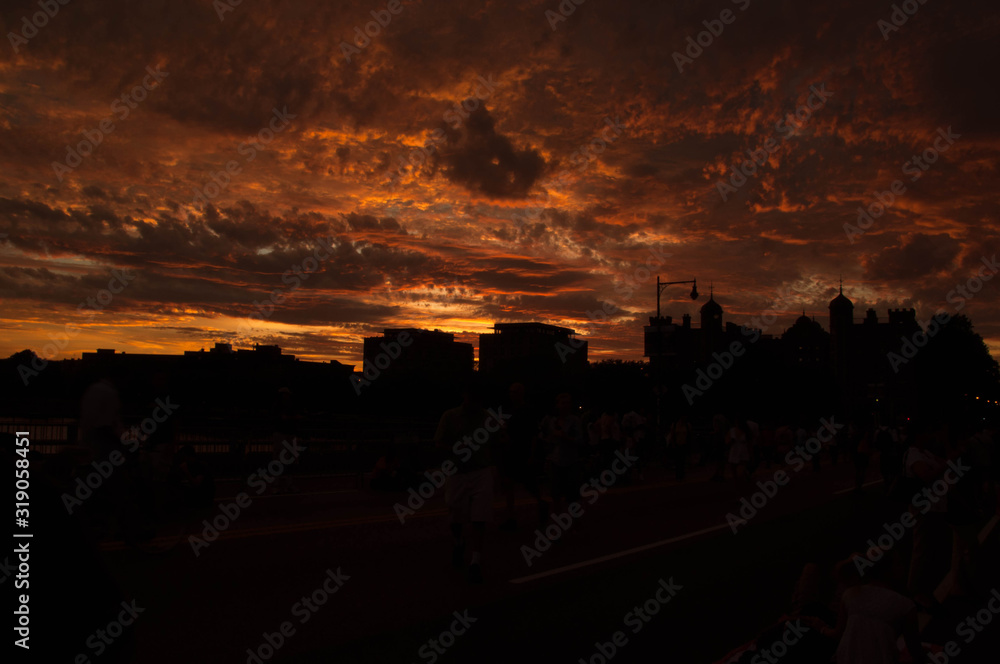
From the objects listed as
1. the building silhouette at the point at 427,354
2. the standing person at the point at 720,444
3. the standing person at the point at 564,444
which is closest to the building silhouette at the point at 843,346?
the building silhouette at the point at 427,354

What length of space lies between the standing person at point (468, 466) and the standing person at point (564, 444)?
153 inches

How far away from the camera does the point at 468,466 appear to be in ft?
27.9

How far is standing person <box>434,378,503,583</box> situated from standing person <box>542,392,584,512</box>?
389 centimetres

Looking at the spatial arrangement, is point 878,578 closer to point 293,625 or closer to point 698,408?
point 293,625

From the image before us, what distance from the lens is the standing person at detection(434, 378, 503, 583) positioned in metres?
8.39

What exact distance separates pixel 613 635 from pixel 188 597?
12.0 feet

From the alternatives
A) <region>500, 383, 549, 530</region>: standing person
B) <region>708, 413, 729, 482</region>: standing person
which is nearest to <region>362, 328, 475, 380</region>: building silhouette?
<region>708, 413, 729, 482</region>: standing person

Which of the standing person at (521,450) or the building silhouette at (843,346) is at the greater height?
the building silhouette at (843,346)

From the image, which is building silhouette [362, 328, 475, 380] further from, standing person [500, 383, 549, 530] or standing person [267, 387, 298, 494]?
standing person [500, 383, 549, 530]

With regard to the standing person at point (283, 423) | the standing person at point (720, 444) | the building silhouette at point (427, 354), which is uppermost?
the building silhouette at point (427, 354)

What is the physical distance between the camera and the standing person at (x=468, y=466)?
330 inches

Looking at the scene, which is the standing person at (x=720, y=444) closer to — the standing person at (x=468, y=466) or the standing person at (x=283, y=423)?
the standing person at (x=283, y=423)

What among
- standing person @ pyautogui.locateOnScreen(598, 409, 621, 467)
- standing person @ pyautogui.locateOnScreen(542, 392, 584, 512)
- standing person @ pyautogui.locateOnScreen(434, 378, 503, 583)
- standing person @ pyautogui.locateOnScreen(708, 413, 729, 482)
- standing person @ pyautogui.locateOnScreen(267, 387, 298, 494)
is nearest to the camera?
standing person @ pyautogui.locateOnScreen(434, 378, 503, 583)

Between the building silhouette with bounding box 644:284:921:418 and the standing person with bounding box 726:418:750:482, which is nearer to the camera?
the standing person with bounding box 726:418:750:482
